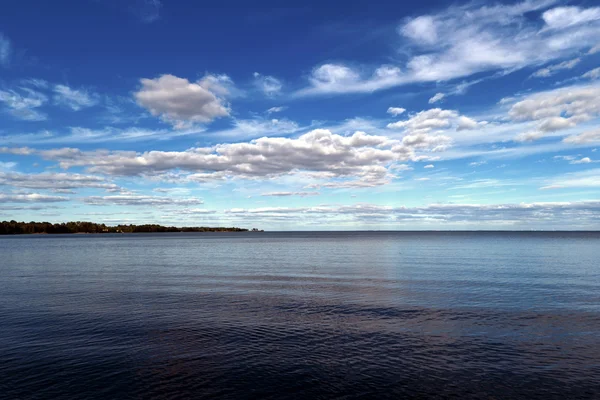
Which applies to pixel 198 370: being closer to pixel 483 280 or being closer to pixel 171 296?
pixel 171 296

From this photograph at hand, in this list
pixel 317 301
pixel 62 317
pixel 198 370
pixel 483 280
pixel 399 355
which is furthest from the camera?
pixel 483 280

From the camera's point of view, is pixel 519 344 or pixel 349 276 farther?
pixel 349 276

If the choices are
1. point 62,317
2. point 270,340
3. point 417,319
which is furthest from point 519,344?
→ point 62,317

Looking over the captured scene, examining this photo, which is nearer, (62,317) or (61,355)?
(61,355)

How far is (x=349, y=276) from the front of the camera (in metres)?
49.0

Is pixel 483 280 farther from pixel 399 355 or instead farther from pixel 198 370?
pixel 198 370

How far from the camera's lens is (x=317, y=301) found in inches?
1288

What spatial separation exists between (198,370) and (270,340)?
5.15 meters

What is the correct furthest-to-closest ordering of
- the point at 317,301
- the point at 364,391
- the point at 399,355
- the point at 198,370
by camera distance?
the point at 317,301, the point at 399,355, the point at 198,370, the point at 364,391

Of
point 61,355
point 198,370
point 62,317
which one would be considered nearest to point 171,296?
point 62,317

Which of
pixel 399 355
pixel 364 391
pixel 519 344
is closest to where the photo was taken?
pixel 364 391

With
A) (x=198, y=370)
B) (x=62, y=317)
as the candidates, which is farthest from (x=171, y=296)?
(x=198, y=370)

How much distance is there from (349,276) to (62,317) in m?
31.2

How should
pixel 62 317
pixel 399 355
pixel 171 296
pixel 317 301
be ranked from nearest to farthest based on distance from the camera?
pixel 399 355, pixel 62 317, pixel 317 301, pixel 171 296
